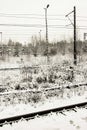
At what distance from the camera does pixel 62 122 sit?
5.88 metres

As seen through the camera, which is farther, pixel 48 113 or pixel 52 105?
pixel 52 105

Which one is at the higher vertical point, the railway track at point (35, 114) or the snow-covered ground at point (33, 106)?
the railway track at point (35, 114)

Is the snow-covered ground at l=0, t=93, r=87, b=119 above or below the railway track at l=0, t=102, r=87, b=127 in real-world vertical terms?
below

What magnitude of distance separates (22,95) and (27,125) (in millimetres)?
3156

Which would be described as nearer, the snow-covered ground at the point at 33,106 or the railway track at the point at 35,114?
the railway track at the point at 35,114

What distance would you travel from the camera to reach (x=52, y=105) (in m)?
7.52

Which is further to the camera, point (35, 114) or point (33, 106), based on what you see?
point (33, 106)

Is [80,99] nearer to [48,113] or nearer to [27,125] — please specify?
[48,113]

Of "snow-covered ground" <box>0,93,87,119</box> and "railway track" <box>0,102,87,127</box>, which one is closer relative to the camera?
"railway track" <box>0,102,87,127</box>

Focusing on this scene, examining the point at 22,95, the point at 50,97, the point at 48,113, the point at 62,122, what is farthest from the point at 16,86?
the point at 62,122

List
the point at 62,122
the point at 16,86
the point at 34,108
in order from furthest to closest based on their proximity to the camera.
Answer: the point at 16,86 < the point at 34,108 < the point at 62,122

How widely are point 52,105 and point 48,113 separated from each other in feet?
3.45

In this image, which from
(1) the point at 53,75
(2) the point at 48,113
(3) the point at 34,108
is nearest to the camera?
(2) the point at 48,113

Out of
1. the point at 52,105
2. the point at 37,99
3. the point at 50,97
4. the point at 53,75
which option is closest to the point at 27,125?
the point at 52,105
